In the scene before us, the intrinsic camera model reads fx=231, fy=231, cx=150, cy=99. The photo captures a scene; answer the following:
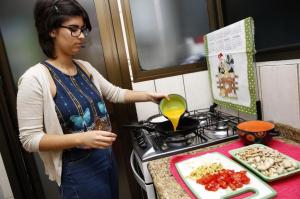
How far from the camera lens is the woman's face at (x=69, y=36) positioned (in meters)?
0.90

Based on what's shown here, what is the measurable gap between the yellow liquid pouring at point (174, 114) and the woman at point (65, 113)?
35cm

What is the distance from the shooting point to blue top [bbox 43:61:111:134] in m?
0.88

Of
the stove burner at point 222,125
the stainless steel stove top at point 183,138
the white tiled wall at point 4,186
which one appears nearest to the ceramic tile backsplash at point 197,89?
the stainless steel stove top at point 183,138

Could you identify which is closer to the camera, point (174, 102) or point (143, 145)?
point (143, 145)

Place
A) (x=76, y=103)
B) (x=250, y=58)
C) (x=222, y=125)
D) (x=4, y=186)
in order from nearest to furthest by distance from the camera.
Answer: (x=76, y=103), (x=250, y=58), (x=222, y=125), (x=4, y=186)

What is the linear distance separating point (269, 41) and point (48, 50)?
103 centimetres

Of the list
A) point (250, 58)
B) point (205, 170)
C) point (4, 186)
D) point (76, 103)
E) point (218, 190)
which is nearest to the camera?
point (218, 190)

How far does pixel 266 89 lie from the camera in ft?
3.71

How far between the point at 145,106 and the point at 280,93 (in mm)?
776

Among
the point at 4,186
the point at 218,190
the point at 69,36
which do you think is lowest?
the point at 4,186

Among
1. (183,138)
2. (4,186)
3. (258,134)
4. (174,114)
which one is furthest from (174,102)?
(4,186)

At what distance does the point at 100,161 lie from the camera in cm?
97

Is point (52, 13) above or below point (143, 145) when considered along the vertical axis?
above

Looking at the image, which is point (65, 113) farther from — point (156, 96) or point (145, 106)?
point (145, 106)
